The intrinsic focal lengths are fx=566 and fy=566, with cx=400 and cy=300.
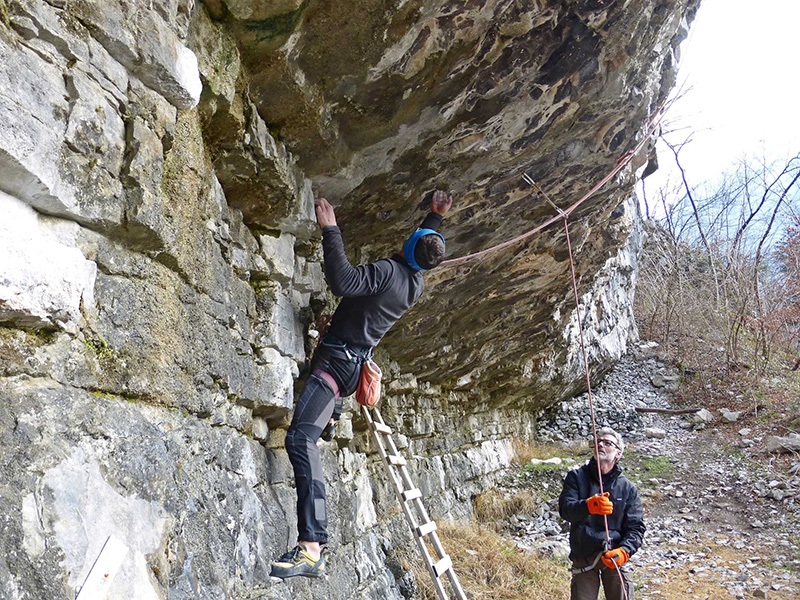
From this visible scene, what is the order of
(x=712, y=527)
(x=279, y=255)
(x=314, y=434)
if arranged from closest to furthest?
(x=314, y=434), (x=279, y=255), (x=712, y=527)

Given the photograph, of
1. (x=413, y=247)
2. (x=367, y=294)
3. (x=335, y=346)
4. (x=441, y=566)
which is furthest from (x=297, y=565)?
(x=413, y=247)

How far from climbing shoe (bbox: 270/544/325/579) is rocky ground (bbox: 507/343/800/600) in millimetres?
4276

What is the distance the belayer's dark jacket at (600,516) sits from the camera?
4078mm

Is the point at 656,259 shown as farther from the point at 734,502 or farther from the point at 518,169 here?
the point at 518,169

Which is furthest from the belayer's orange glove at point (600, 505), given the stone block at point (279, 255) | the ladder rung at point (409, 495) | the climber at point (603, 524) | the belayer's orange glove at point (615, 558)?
the stone block at point (279, 255)

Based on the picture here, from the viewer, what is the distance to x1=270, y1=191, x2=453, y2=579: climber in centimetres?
287

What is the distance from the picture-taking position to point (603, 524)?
13.6ft

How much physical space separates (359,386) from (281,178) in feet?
4.43

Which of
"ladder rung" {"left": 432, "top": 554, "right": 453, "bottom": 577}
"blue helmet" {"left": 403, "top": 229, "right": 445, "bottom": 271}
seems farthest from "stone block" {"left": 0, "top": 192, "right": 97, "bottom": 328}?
"ladder rung" {"left": 432, "top": 554, "right": 453, "bottom": 577}

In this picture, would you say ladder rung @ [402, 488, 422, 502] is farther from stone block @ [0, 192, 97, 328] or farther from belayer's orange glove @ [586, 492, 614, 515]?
stone block @ [0, 192, 97, 328]

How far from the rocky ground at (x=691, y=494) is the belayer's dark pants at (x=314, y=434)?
427 cm

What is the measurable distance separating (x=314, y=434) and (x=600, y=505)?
2191 mm

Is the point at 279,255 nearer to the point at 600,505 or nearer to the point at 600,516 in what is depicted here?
the point at 600,505

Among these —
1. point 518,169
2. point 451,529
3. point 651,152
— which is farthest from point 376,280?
point 451,529
